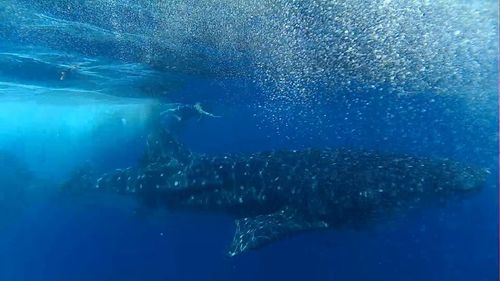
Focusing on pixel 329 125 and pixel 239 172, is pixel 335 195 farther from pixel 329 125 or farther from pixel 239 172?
pixel 329 125

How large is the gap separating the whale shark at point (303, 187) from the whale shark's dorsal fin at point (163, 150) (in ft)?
1.11

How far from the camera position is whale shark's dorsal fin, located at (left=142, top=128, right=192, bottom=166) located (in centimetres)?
1439

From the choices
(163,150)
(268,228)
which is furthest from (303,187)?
(163,150)

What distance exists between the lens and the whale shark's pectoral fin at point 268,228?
10.4m

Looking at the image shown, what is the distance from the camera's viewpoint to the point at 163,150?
14805 millimetres

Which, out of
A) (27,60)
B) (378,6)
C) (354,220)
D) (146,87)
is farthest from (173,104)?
(378,6)

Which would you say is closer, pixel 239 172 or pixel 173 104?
pixel 239 172

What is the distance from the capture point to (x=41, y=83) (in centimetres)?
2175

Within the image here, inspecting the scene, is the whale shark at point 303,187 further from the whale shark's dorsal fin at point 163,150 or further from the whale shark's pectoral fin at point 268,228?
the whale shark's dorsal fin at point 163,150

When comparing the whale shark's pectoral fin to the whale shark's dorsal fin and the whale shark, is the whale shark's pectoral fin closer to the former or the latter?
the whale shark

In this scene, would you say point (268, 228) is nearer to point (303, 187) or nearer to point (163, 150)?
point (303, 187)

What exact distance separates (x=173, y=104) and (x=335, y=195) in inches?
743

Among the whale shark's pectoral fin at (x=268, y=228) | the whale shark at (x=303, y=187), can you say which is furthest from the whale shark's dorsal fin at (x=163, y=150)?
the whale shark's pectoral fin at (x=268, y=228)

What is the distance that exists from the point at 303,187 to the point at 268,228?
1.75 m
